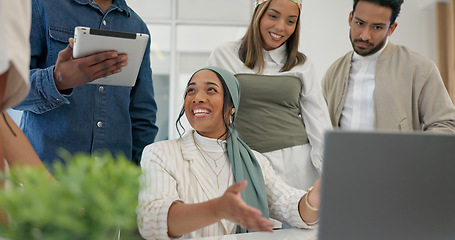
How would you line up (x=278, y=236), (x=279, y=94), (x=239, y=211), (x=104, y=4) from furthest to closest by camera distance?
(x=279, y=94) → (x=104, y=4) → (x=278, y=236) → (x=239, y=211)

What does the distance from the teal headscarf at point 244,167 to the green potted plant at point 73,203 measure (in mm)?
1090

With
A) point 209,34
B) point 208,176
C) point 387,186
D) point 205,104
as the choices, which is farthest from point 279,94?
point 209,34

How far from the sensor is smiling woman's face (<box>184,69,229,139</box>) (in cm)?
176

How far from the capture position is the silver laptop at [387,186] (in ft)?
2.47

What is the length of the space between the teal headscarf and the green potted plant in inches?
42.9

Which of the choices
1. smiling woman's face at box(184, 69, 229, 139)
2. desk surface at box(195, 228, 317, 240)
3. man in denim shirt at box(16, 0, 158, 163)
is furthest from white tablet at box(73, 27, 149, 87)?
desk surface at box(195, 228, 317, 240)

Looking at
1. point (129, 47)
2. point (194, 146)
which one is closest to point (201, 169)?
point (194, 146)

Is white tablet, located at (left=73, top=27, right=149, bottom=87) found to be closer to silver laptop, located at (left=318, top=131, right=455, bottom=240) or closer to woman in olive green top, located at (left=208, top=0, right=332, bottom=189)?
woman in olive green top, located at (left=208, top=0, right=332, bottom=189)

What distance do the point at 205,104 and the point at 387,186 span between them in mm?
1048

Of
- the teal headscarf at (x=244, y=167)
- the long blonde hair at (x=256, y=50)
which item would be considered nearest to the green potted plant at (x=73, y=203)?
the teal headscarf at (x=244, y=167)

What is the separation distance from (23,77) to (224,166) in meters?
1.12

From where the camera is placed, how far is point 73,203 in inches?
21.3

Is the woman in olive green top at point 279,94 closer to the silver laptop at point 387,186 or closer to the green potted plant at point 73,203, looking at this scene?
the silver laptop at point 387,186

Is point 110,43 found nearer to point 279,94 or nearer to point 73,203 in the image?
point 279,94
